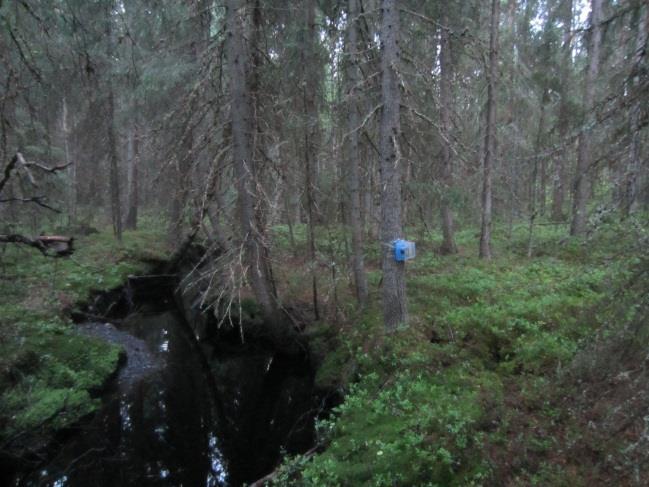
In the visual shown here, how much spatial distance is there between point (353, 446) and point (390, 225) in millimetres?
3486

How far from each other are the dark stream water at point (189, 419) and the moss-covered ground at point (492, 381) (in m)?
1.18

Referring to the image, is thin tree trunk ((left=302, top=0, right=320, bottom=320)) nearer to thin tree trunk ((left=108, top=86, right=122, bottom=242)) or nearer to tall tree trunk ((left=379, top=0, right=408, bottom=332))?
tall tree trunk ((left=379, top=0, right=408, bottom=332))

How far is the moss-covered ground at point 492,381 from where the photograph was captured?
13.1 ft

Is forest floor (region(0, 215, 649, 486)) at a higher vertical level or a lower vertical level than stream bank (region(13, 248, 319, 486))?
higher

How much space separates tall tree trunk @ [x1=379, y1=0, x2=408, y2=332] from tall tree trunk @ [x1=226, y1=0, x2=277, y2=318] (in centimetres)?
238

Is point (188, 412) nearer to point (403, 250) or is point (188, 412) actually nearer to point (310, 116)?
point (403, 250)

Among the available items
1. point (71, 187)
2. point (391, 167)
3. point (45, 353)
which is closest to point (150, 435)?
point (45, 353)

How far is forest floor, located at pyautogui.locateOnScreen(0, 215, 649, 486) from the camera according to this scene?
161 inches

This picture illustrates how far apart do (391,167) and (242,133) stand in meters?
3.11

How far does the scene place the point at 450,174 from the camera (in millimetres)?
12852

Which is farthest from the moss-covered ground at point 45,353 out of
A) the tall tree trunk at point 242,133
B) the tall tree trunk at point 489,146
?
the tall tree trunk at point 489,146

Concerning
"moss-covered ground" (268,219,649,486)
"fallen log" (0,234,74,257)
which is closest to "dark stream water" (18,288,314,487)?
"moss-covered ground" (268,219,649,486)

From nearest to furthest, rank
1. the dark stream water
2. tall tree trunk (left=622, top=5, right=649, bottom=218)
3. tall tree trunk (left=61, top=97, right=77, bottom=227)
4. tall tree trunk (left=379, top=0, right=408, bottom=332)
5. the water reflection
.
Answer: tall tree trunk (left=622, top=5, right=649, bottom=218) → the water reflection → the dark stream water → tall tree trunk (left=379, top=0, right=408, bottom=332) → tall tree trunk (left=61, top=97, right=77, bottom=227)

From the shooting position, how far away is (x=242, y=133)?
29.1ft
